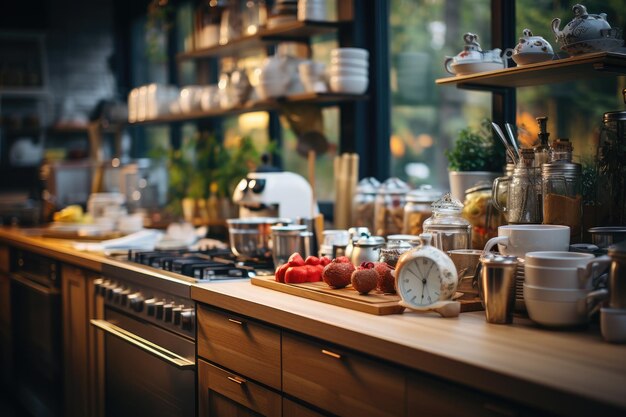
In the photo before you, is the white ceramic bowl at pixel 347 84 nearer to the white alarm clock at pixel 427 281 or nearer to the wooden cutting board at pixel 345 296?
the wooden cutting board at pixel 345 296

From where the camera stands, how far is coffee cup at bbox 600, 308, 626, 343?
164cm

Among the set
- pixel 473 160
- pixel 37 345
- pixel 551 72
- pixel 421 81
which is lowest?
pixel 37 345

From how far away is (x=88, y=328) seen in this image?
3.59 meters

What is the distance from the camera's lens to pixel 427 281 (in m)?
2.00

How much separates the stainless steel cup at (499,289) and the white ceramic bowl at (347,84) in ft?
5.30

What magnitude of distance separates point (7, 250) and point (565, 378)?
13.0 feet

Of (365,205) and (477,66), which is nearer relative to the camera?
(477,66)

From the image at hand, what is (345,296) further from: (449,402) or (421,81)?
(421,81)

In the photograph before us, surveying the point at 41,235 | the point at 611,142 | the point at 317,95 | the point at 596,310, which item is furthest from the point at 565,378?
the point at 41,235

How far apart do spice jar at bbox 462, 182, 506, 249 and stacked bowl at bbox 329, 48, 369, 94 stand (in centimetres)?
101

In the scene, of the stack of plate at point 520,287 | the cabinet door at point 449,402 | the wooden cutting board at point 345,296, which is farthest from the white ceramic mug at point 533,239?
the cabinet door at point 449,402

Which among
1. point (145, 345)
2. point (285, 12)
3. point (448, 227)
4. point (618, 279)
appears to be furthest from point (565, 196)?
point (285, 12)

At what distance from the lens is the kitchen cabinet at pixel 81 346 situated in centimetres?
A: 350

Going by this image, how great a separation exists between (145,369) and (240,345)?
2.25 ft
